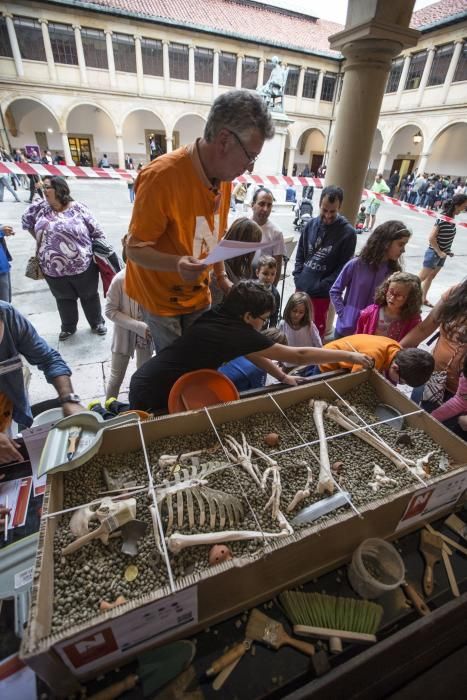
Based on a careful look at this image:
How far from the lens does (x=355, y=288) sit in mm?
3170

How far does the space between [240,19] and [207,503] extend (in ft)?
109

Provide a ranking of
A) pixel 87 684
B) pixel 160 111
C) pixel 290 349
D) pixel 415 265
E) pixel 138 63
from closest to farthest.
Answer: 1. pixel 87 684
2. pixel 290 349
3. pixel 415 265
4. pixel 138 63
5. pixel 160 111

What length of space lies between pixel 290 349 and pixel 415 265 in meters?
7.18

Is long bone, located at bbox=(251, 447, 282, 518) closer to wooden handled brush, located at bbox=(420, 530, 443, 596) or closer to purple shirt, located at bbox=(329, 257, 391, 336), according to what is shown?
wooden handled brush, located at bbox=(420, 530, 443, 596)

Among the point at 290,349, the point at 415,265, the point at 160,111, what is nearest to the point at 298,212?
the point at 415,265

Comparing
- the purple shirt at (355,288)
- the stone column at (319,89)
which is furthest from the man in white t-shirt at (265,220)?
the stone column at (319,89)

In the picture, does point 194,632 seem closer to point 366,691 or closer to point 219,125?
point 366,691

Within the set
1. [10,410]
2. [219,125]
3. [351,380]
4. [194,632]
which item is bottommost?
[10,410]

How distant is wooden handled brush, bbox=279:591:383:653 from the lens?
39.0 inches

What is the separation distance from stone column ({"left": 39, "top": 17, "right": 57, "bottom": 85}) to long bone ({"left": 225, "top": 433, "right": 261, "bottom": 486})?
27.1 m

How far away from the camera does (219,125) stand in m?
1.46

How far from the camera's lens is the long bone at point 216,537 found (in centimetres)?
105

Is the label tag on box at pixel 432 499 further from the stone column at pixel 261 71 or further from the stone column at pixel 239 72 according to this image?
the stone column at pixel 261 71

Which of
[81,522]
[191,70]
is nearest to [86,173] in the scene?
[81,522]
